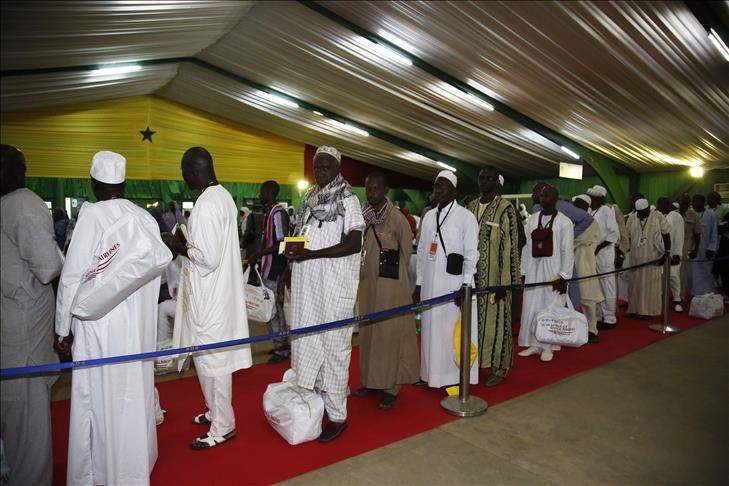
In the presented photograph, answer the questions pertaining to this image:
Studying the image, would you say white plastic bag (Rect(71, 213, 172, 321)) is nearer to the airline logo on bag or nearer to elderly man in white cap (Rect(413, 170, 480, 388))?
the airline logo on bag

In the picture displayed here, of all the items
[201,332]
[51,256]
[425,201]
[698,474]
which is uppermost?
[425,201]

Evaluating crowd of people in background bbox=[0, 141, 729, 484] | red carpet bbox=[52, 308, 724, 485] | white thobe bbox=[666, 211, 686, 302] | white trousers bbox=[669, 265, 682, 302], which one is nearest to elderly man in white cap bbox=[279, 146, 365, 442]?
crowd of people in background bbox=[0, 141, 729, 484]

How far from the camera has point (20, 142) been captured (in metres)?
12.5

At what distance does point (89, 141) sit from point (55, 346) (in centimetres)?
1278

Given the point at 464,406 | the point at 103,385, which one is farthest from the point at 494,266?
the point at 103,385

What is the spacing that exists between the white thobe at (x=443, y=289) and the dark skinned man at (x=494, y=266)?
0.98 ft

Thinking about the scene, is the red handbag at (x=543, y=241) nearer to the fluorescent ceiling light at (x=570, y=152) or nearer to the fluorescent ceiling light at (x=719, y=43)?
the fluorescent ceiling light at (x=719, y=43)

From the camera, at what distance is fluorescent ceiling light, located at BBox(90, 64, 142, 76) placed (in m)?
10.1

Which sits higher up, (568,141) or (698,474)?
(568,141)

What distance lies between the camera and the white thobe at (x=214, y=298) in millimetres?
2910

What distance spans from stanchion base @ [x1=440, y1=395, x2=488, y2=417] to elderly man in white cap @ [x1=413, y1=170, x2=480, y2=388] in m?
0.23

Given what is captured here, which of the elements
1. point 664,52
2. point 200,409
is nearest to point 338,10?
point 664,52

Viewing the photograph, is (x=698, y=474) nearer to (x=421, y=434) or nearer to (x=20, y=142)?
(x=421, y=434)

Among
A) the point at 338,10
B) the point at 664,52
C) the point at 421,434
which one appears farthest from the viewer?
the point at 338,10
